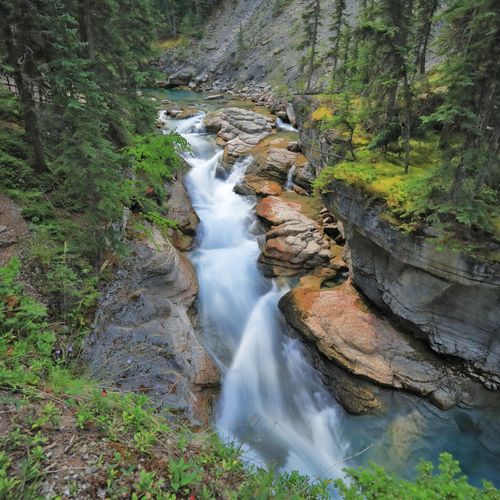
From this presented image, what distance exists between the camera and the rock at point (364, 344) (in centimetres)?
905

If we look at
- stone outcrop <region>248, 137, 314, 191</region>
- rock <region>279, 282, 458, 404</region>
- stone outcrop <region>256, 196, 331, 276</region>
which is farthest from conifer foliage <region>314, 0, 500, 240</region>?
stone outcrop <region>248, 137, 314, 191</region>

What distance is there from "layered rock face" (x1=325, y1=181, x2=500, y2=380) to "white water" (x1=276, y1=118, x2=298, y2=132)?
15668 mm

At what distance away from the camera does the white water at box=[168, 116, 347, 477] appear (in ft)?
26.8

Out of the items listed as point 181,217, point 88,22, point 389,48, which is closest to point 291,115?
point 181,217

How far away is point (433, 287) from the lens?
8.89 metres

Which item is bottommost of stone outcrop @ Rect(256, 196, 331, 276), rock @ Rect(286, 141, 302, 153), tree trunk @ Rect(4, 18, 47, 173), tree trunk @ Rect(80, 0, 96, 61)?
stone outcrop @ Rect(256, 196, 331, 276)

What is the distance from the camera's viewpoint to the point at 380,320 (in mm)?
10258

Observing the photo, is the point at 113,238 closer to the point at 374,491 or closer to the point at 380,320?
A: the point at 374,491

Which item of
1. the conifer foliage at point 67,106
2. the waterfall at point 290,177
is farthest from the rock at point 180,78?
the conifer foliage at point 67,106

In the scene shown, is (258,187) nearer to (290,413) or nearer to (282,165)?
(282,165)

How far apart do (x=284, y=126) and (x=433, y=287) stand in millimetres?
19790

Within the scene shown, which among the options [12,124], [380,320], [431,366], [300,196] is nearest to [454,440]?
[431,366]

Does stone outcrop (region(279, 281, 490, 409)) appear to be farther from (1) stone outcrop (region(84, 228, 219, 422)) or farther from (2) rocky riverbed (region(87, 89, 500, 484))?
(1) stone outcrop (region(84, 228, 219, 422))

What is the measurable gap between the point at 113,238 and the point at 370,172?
766 cm
